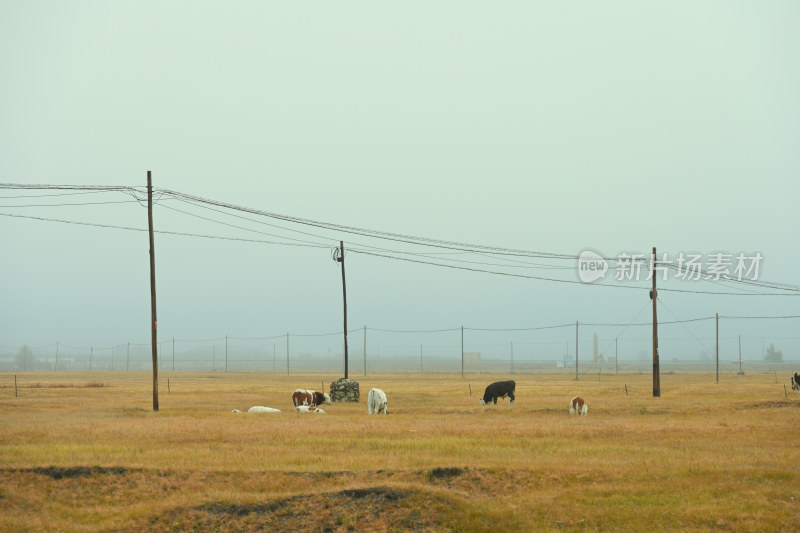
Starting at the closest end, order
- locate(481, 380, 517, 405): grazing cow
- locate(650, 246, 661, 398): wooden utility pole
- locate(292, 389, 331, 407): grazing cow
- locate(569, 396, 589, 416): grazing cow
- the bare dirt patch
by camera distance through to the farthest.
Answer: the bare dirt patch, locate(569, 396, 589, 416): grazing cow, locate(292, 389, 331, 407): grazing cow, locate(481, 380, 517, 405): grazing cow, locate(650, 246, 661, 398): wooden utility pole

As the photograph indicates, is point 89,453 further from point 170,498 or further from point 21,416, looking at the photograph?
point 21,416

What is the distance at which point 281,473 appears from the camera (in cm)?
2142

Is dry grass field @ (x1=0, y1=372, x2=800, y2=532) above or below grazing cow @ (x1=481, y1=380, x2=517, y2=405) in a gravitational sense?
above

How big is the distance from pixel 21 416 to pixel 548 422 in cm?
2428

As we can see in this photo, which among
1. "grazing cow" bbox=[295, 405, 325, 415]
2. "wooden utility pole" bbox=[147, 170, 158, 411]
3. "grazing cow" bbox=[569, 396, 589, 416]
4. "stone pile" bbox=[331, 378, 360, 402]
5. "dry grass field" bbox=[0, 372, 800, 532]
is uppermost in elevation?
"wooden utility pole" bbox=[147, 170, 158, 411]

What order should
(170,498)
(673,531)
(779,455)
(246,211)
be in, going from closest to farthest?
1. (673,531)
2. (170,498)
3. (779,455)
4. (246,211)

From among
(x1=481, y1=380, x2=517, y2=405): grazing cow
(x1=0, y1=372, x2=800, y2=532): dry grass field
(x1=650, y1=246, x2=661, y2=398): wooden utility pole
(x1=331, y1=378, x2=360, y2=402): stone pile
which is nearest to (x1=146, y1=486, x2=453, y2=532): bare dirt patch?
(x1=0, y1=372, x2=800, y2=532): dry grass field

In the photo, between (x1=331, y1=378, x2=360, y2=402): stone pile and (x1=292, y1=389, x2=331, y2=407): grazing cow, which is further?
(x1=331, y1=378, x2=360, y2=402): stone pile

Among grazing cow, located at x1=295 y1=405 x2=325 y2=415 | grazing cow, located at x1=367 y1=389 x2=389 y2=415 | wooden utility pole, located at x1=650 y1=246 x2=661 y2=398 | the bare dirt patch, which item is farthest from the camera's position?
wooden utility pole, located at x1=650 y1=246 x2=661 y2=398

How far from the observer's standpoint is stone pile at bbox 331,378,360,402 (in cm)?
5297

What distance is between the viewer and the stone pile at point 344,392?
52969mm

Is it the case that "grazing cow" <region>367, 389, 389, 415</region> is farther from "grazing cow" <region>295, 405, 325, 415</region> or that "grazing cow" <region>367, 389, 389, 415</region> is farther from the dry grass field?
the dry grass field

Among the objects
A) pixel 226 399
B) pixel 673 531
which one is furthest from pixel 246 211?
pixel 673 531

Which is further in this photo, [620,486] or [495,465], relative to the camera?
[495,465]
